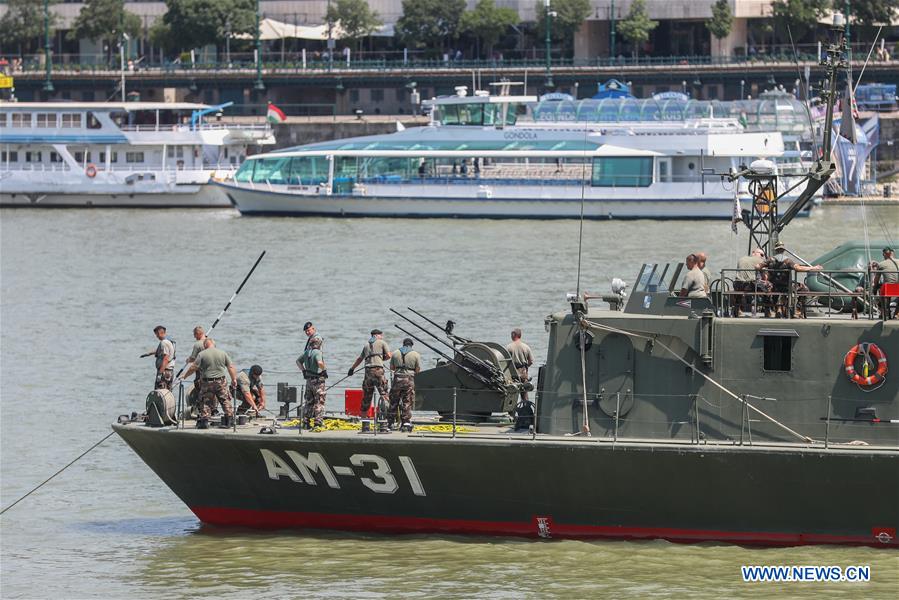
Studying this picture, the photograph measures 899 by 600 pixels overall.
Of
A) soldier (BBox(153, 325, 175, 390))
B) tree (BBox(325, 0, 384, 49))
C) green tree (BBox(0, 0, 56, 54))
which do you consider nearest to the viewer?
soldier (BBox(153, 325, 175, 390))

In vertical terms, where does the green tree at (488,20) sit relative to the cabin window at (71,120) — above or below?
above

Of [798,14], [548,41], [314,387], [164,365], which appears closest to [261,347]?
[164,365]

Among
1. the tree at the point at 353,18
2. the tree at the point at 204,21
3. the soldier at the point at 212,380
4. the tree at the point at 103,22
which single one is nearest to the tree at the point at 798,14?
the tree at the point at 353,18

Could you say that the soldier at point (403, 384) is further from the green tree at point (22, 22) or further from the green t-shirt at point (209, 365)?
the green tree at point (22, 22)

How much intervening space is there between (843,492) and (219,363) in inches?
288

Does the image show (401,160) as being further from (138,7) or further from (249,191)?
(138,7)

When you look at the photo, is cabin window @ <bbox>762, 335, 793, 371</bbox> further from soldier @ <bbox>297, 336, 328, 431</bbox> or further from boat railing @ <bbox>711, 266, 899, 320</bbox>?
soldier @ <bbox>297, 336, 328, 431</bbox>

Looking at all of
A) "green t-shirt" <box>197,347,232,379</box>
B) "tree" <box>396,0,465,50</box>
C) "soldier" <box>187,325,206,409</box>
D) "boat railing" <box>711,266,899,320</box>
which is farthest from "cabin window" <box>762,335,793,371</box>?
"tree" <box>396,0,465,50</box>

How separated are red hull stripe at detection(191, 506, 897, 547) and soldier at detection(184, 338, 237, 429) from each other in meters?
1.27

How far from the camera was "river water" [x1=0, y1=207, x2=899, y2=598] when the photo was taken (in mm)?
18750

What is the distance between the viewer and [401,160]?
7131 cm

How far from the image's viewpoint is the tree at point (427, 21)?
104m

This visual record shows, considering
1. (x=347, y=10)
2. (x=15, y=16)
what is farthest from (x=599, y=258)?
(x=15, y=16)

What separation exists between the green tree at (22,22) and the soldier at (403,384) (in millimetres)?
92721
